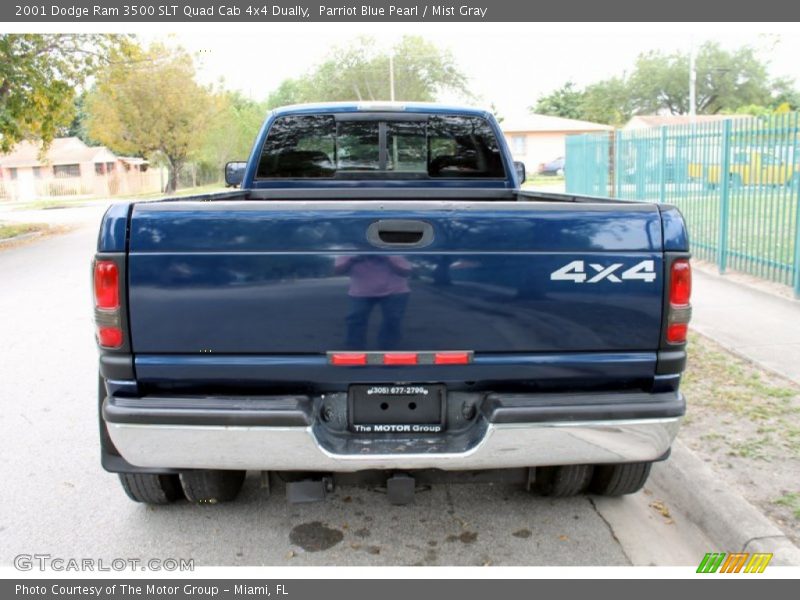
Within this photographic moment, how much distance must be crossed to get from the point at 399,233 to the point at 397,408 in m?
0.75

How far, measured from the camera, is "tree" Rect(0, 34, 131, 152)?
1634 cm

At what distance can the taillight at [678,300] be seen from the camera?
2.98 meters

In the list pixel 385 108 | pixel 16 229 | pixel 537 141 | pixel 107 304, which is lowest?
pixel 16 229

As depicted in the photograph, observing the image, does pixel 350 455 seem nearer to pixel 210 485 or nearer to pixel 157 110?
pixel 210 485

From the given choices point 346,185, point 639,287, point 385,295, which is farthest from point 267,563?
point 346,185

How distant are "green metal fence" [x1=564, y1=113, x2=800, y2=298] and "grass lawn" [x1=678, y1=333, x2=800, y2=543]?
3219 millimetres

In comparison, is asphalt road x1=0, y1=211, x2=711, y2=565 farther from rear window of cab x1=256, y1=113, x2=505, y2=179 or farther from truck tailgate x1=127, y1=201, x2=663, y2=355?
rear window of cab x1=256, y1=113, x2=505, y2=179

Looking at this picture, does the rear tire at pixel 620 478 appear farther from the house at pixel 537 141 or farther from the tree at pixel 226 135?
the house at pixel 537 141

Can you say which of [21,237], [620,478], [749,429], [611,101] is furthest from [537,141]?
[620,478]

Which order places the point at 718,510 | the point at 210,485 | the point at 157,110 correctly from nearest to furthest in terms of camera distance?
the point at 718,510, the point at 210,485, the point at 157,110

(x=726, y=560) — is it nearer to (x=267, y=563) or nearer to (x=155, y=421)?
(x=267, y=563)

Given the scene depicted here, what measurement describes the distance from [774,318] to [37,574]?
683cm

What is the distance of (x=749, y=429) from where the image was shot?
453 cm

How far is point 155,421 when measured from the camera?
2.91 metres
